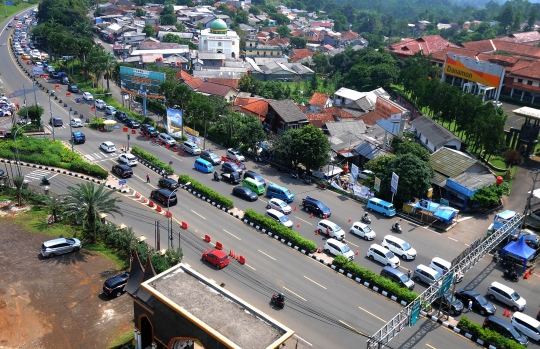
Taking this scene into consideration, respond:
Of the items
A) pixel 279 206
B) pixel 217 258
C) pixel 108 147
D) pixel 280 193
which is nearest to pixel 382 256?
pixel 279 206

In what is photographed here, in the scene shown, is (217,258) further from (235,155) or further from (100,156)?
(100,156)

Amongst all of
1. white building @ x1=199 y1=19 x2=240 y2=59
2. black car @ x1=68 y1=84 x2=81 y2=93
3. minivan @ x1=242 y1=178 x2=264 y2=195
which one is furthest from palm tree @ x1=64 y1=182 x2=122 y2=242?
white building @ x1=199 y1=19 x2=240 y2=59

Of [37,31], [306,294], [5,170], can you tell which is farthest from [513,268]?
[37,31]

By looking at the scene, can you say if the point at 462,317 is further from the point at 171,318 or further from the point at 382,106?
the point at 382,106

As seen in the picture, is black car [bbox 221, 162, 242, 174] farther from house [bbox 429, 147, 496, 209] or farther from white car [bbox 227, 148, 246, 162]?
house [bbox 429, 147, 496, 209]

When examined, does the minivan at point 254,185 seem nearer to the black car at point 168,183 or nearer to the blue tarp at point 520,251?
the black car at point 168,183

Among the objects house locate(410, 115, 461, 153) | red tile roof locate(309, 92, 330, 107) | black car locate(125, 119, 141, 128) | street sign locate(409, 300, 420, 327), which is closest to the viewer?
street sign locate(409, 300, 420, 327)
